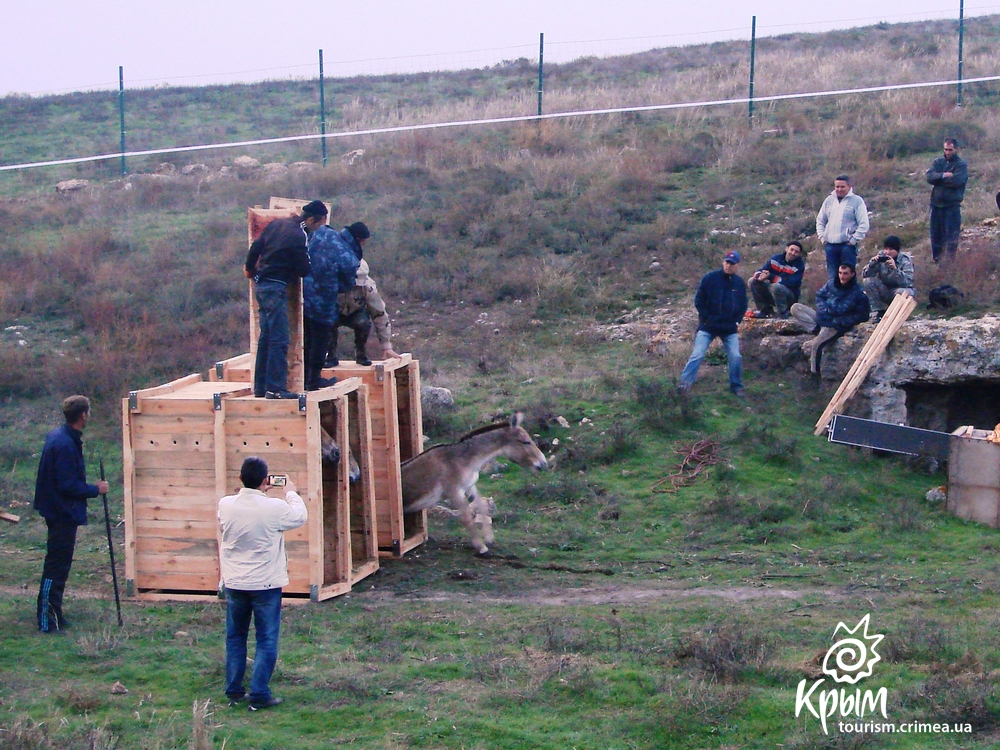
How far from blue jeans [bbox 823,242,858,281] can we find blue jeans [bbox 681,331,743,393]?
1.73 meters

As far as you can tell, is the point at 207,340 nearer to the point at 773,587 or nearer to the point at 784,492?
the point at 784,492

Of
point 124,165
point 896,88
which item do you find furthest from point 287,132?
point 896,88

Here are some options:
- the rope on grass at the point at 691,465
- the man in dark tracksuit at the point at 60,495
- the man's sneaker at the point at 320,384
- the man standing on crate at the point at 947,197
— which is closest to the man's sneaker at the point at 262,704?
the man in dark tracksuit at the point at 60,495

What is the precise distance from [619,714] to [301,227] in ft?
18.3

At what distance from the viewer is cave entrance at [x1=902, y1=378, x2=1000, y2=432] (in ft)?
47.9

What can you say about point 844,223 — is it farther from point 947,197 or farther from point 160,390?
point 160,390

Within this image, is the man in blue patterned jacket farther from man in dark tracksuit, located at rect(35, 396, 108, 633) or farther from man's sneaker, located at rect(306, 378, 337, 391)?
man in dark tracksuit, located at rect(35, 396, 108, 633)

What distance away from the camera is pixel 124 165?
30.7m

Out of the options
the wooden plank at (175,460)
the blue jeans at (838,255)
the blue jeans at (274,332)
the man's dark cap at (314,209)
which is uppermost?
the man's dark cap at (314,209)

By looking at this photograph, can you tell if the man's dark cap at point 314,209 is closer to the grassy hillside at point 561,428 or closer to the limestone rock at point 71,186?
the grassy hillside at point 561,428

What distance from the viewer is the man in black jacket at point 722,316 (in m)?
15.4

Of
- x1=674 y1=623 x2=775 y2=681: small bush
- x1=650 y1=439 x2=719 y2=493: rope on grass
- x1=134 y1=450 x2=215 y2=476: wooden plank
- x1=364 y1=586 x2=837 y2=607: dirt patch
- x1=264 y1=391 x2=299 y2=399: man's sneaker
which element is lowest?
x1=364 y1=586 x2=837 y2=607: dirt patch

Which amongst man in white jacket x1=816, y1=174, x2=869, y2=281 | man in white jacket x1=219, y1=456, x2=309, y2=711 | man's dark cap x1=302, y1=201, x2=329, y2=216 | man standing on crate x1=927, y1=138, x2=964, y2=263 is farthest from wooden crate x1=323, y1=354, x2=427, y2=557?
man standing on crate x1=927, y1=138, x2=964, y2=263

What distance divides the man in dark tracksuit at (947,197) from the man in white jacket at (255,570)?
531 inches
